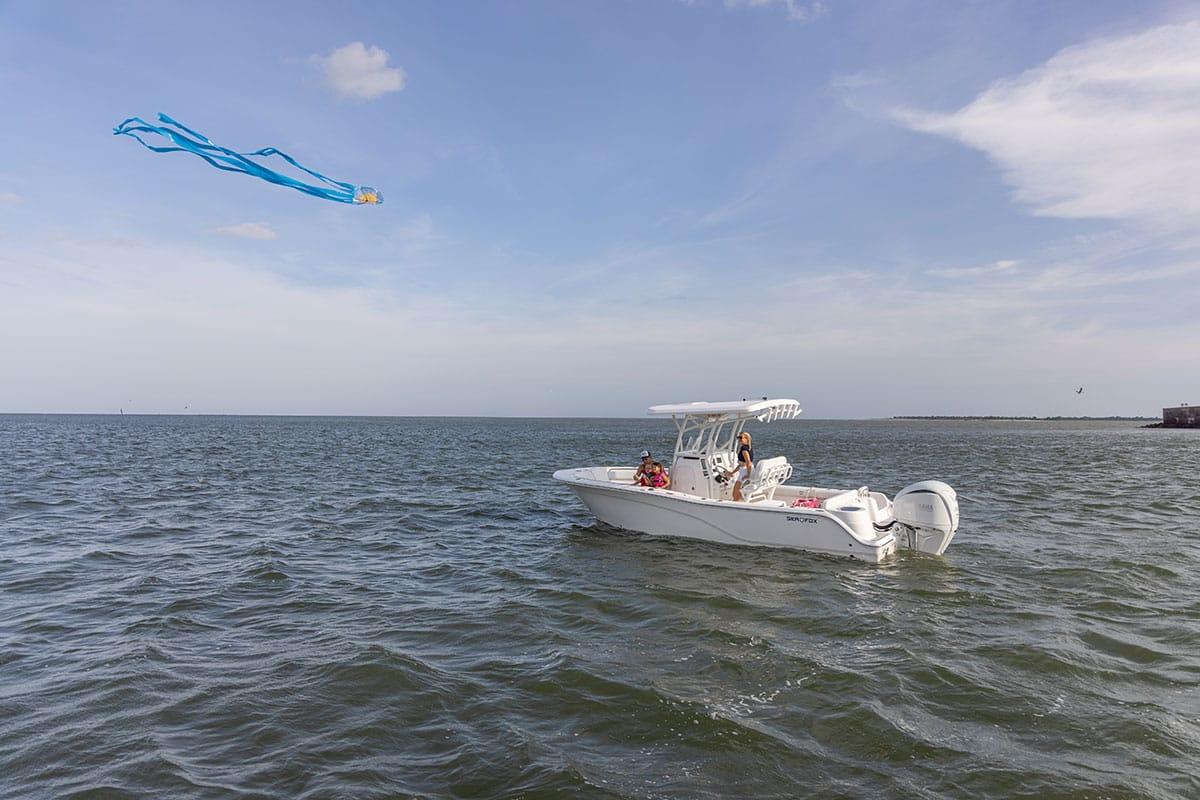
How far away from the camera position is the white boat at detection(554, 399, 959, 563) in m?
13.9

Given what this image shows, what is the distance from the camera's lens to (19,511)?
18.3 metres

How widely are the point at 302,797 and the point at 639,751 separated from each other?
9.02 feet

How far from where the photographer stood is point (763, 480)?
50.7 ft

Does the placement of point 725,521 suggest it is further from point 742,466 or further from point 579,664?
point 579,664

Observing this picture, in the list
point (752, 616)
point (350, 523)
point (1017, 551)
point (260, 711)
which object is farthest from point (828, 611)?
point (350, 523)

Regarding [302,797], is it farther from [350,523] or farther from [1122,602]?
[350,523]

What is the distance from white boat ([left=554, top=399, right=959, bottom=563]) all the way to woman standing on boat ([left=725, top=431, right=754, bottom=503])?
138 millimetres

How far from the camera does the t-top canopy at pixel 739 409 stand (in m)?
15.3

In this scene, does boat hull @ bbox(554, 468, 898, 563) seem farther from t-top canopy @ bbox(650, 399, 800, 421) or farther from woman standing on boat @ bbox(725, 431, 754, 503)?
t-top canopy @ bbox(650, 399, 800, 421)

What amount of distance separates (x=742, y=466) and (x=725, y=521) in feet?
5.60

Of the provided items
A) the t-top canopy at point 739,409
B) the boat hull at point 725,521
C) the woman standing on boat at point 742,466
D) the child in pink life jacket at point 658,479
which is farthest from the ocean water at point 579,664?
the t-top canopy at point 739,409

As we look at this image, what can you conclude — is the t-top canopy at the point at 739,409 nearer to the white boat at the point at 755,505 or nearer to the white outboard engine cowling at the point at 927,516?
the white boat at the point at 755,505

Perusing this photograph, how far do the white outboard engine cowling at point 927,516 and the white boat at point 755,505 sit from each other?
0.06 feet

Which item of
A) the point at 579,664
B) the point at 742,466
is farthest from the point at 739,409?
the point at 579,664
